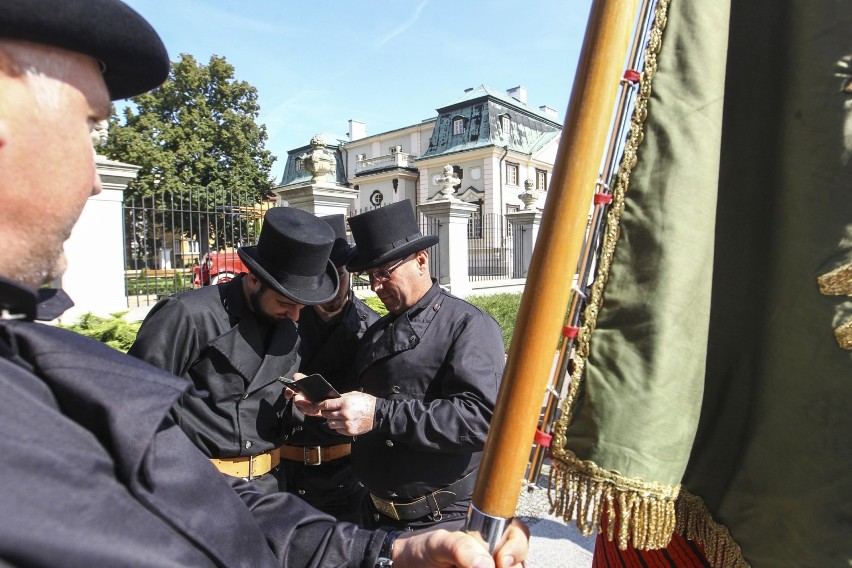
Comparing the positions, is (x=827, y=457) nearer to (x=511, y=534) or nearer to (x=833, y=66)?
(x=511, y=534)

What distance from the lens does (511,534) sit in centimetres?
111

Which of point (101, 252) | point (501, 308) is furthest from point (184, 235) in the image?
point (501, 308)

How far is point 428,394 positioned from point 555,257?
1644 mm

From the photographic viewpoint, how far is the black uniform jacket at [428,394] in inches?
88.5

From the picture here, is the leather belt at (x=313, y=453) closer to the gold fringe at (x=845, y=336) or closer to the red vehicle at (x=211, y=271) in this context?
the gold fringe at (x=845, y=336)

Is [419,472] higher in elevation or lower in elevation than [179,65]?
lower

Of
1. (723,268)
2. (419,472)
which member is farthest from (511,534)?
(419,472)

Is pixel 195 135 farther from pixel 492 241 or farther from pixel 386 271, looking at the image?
pixel 386 271

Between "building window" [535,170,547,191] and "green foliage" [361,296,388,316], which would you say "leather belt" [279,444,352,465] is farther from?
"building window" [535,170,547,191]

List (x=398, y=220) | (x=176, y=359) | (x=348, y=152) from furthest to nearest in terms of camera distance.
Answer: (x=348, y=152) < (x=398, y=220) < (x=176, y=359)

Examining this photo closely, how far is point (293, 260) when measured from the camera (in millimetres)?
2551

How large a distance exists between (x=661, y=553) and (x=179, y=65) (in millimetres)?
29194

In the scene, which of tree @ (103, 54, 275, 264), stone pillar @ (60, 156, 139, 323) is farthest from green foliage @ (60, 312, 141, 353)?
tree @ (103, 54, 275, 264)

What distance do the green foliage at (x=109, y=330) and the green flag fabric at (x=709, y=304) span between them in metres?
5.00
